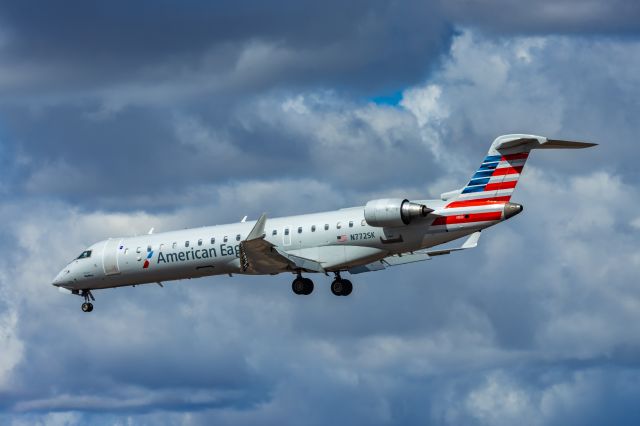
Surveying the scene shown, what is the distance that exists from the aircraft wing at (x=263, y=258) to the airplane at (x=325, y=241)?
5 cm

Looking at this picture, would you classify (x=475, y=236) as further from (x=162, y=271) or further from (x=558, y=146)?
(x=162, y=271)

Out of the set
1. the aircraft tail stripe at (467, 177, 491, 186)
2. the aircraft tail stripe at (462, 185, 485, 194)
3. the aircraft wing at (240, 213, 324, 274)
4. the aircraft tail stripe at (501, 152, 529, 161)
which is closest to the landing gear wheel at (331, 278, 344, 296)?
the aircraft wing at (240, 213, 324, 274)

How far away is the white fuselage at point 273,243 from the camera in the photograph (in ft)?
199

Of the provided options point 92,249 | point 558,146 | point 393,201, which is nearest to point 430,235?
point 393,201

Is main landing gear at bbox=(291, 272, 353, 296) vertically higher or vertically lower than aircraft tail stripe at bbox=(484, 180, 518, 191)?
lower

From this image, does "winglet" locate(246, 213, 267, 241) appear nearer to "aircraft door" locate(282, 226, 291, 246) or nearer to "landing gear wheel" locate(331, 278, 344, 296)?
"aircraft door" locate(282, 226, 291, 246)

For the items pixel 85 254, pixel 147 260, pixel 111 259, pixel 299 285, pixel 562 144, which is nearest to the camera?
pixel 562 144

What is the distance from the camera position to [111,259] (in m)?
68.0

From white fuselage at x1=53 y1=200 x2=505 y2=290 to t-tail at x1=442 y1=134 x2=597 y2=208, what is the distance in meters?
0.54

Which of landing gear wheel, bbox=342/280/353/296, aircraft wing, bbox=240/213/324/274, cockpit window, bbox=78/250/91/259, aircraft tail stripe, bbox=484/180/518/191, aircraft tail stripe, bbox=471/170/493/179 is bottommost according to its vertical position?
landing gear wheel, bbox=342/280/353/296

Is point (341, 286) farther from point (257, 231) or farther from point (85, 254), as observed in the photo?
point (85, 254)

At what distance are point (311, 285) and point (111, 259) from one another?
1040 centimetres

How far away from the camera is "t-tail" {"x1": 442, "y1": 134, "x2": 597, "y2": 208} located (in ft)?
196

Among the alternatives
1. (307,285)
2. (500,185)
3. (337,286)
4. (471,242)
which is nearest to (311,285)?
(307,285)
